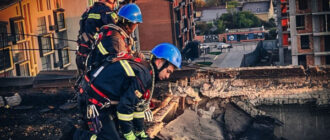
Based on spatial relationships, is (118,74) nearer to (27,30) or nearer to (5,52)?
(5,52)

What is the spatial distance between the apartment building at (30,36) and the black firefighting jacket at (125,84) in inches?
367

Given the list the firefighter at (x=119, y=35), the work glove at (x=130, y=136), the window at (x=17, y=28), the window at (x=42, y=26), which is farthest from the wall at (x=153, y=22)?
the work glove at (x=130, y=136)

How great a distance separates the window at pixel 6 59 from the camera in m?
18.2

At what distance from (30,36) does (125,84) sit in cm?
1674

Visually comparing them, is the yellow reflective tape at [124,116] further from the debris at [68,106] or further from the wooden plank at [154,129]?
the debris at [68,106]

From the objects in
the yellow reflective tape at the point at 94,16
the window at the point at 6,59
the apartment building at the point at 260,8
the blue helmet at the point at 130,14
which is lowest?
the window at the point at 6,59

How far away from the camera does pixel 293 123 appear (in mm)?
10383

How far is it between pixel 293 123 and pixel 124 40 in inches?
208

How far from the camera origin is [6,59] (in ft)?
61.1

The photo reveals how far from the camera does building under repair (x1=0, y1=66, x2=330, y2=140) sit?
8.98m

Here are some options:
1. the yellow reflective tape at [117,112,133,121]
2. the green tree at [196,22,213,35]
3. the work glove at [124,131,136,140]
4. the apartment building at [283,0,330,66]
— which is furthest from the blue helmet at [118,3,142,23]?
the green tree at [196,22,213,35]

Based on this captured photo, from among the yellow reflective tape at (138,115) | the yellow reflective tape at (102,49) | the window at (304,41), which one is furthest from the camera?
the window at (304,41)

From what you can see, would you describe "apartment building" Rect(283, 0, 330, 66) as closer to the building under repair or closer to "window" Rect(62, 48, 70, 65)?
"window" Rect(62, 48, 70, 65)

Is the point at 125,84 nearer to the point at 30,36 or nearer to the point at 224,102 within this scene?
the point at 224,102
